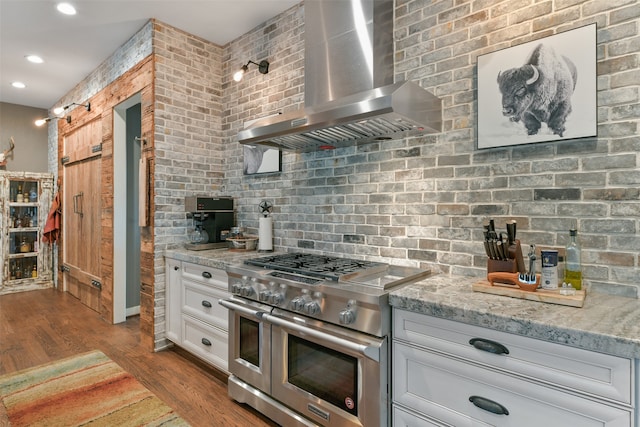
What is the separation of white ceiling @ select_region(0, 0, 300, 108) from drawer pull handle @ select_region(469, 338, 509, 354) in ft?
9.26

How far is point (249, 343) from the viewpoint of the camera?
2.24 meters

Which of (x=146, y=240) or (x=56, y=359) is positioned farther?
(x=146, y=240)

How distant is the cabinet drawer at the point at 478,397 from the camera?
3.70ft

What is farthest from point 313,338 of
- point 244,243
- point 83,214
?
point 83,214

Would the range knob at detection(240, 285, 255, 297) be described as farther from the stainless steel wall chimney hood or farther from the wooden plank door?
the wooden plank door

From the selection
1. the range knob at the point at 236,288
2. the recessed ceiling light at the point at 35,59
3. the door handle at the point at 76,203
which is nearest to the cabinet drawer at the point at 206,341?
the range knob at the point at 236,288

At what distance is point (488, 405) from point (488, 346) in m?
0.23

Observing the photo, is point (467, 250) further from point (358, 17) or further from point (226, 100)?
point (226, 100)

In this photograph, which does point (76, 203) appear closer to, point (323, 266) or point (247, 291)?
point (247, 291)

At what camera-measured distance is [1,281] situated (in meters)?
5.23

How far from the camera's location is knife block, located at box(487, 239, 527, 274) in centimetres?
158

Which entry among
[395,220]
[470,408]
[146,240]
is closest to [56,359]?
[146,240]

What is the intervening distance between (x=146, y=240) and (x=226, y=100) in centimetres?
161

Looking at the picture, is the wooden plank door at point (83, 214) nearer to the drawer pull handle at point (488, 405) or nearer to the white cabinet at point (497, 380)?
the white cabinet at point (497, 380)
